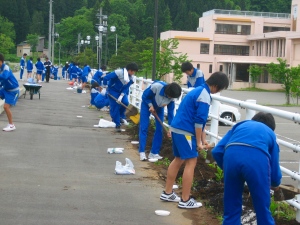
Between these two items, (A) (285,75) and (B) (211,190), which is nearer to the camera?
(B) (211,190)

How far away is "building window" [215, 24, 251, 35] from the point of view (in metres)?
75.1

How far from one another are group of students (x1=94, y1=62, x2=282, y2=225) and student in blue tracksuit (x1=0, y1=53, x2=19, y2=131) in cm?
406

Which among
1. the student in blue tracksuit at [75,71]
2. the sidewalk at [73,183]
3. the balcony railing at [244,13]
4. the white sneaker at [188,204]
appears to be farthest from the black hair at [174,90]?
the balcony railing at [244,13]

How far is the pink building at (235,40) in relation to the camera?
69250 mm

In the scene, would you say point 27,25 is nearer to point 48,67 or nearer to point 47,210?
point 48,67

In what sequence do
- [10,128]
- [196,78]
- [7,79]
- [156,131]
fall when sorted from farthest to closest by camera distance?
1. [10,128]
2. [7,79]
3. [196,78]
4. [156,131]

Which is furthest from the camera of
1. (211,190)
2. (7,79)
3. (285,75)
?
(285,75)

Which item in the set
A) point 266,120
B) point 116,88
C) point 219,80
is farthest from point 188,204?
point 116,88

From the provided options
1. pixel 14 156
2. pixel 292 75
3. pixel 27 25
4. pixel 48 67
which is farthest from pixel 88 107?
pixel 27 25

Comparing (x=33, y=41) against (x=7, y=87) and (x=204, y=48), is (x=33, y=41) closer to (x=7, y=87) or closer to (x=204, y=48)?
(x=204, y=48)

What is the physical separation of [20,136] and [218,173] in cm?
582

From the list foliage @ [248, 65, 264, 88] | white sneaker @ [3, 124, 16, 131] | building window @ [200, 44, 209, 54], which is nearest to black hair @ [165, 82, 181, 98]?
white sneaker @ [3, 124, 16, 131]

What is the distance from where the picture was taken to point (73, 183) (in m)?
8.41

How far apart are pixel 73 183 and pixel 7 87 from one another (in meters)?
5.55
